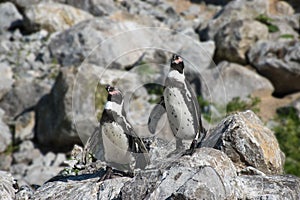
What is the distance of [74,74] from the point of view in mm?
21016

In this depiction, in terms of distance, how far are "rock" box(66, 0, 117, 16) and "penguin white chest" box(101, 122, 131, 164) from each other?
18.1m

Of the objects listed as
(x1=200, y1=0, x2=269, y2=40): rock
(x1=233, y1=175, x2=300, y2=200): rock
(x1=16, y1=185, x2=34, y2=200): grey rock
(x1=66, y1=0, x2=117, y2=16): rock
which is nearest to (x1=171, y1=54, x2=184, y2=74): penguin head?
(x1=233, y1=175, x2=300, y2=200): rock

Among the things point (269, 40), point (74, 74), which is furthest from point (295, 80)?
point (74, 74)

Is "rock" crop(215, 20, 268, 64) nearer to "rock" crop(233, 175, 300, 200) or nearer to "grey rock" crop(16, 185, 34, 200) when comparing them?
"grey rock" crop(16, 185, 34, 200)

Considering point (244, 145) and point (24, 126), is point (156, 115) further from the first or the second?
point (24, 126)

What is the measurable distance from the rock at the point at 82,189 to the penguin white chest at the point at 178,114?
1.18 m

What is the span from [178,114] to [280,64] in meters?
13.2

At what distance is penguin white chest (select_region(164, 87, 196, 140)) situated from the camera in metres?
9.98

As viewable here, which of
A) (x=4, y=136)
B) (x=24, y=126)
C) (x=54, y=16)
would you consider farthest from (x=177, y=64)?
(x=54, y=16)

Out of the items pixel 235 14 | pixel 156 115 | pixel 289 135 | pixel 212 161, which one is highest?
pixel 156 115

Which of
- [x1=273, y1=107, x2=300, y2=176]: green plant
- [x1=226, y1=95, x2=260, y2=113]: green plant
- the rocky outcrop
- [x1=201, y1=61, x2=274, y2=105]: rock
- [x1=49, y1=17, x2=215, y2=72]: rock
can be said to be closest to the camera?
the rocky outcrop

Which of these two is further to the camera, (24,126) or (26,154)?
(24,126)

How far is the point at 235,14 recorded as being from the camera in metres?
25.8

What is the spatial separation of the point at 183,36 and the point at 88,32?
3117 millimetres
